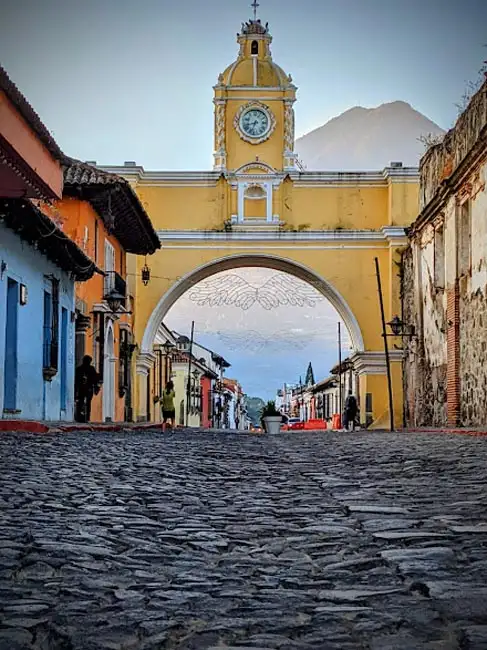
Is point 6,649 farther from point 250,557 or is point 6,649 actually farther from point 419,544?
point 419,544

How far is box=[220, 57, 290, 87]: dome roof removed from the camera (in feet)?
99.3

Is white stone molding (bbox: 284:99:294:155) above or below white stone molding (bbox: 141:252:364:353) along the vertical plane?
above

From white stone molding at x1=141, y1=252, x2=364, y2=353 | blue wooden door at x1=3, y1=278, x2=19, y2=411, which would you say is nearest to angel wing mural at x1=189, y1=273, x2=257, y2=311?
white stone molding at x1=141, y1=252, x2=364, y2=353

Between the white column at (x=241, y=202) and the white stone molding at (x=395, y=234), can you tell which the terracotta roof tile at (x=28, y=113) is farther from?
the white stone molding at (x=395, y=234)

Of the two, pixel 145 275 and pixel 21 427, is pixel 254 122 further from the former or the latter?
pixel 21 427

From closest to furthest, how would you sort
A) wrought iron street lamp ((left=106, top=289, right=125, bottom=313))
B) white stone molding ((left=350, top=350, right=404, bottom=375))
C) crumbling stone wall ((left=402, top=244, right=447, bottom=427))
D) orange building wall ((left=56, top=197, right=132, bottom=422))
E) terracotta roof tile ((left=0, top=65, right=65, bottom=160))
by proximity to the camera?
terracotta roof tile ((left=0, top=65, right=65, bottom=160)), orange building wall ((left=56, top=197, right=132, bottom=422)), crumbling stone wall ((left=402, top=244, right=447, bottom=427)), wrought iron street lamp ((left=106, top=289, right=125, bottom=313)), white stone molding ((left=350, top=350, right=404, bottom=375))

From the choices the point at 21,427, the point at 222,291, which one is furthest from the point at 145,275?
the point at 21,427

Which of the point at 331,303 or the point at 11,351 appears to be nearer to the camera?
the point at 11,351

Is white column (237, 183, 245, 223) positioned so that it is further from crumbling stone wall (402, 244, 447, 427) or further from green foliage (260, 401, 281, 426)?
green foliage (260, 401, 281, 426)

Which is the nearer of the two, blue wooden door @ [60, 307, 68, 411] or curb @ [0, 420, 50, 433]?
curb @ [0, 420, 50, 433]

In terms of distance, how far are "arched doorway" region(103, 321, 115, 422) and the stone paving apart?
1742 centimetres

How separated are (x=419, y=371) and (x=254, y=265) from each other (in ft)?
28.8

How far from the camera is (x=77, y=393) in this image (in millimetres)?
19297

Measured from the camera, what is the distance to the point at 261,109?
30.1m
